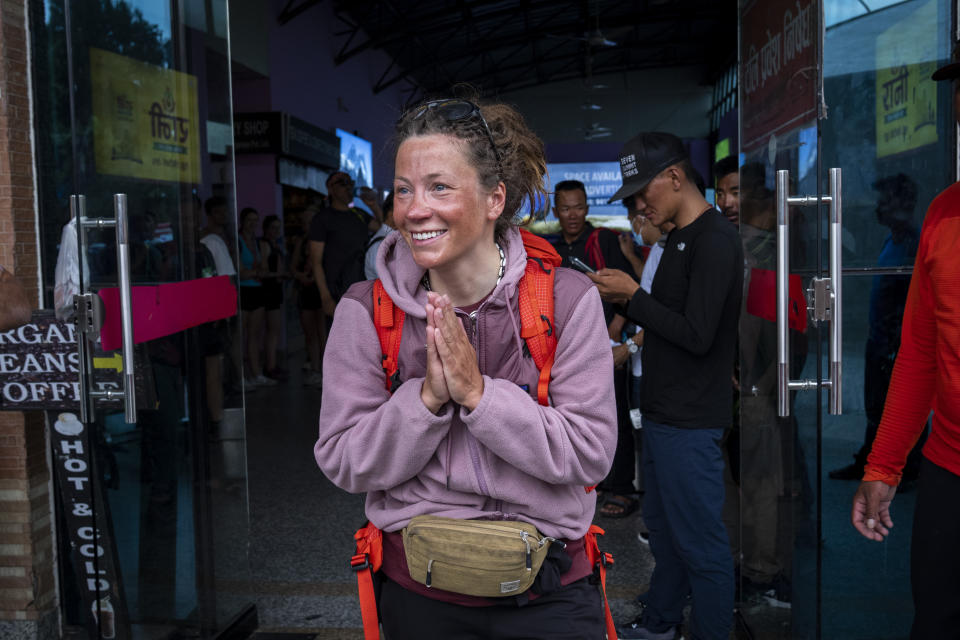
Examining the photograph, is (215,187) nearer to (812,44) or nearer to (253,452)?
(812,44)

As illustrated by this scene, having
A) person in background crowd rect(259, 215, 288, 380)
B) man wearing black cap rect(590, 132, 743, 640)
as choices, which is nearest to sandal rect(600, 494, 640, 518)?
man wearing black cap rect(590, 132, 743, 640)

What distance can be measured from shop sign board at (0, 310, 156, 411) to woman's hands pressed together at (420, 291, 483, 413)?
1.76 meters

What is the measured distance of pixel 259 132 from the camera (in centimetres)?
1145

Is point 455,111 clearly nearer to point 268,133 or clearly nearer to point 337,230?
point 337,230

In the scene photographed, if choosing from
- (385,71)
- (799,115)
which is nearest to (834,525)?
(799,115)

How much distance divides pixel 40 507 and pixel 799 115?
2763 millimetres

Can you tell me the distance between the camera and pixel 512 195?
160cm

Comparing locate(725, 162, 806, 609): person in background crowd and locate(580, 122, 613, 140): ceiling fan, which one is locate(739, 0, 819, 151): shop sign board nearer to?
locate(725, 162, 806, 609): person in background crowd

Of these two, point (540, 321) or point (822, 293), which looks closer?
point (540, 321)

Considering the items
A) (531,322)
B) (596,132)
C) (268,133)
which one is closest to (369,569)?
(531,322)

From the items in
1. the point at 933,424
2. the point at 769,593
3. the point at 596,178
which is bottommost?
the point at 769,593

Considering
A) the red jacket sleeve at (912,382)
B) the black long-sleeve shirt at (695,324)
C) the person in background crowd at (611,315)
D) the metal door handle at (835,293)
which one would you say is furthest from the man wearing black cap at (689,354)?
the person in background crowd at (611,315)

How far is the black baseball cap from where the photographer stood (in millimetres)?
2678

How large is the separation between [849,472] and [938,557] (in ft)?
2.70
